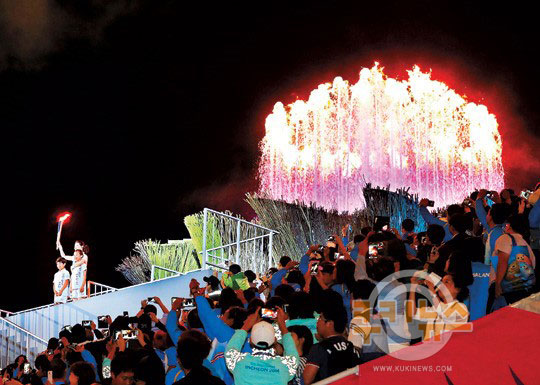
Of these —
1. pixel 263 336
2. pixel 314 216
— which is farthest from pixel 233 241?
pixel 263 336

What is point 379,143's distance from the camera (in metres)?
31.5

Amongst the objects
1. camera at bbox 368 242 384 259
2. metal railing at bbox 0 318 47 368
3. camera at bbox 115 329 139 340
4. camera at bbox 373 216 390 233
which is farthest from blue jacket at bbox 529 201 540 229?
metal railing at bbox 0 318 47 368

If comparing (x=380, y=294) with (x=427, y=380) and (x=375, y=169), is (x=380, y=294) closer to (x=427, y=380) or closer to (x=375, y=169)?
(x=427, y=380)

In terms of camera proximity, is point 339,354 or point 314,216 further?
point 314,216

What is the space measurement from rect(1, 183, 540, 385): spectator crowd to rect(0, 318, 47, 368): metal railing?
24.8ft

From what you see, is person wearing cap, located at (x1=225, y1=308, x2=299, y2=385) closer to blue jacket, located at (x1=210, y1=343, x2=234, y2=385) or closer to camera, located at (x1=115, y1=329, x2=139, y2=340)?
blue jacket, located at (x1=210, y1=343, x2=234, y2=385)

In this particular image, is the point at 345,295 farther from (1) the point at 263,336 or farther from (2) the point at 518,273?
(1) the point at 263,336

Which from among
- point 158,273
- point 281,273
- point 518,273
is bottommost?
point 518,273

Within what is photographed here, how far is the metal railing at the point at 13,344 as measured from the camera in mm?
16219

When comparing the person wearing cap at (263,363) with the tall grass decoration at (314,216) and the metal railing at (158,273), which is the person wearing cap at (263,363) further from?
the tall grass decoration at (314,216)

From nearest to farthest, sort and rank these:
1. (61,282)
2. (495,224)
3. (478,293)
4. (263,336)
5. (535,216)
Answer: (263,336) < (478,293) < (495,224) < (535,216) < (61,282)

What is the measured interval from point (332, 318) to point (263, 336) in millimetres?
598

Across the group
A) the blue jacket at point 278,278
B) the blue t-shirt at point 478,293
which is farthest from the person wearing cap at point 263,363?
the blue jacket at point 278,278

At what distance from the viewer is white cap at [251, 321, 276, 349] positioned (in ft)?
18.1
